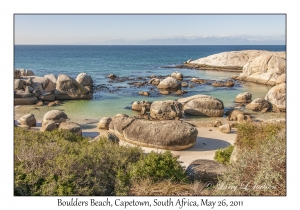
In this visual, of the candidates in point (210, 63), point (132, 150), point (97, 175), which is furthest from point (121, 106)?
point (210, 63)

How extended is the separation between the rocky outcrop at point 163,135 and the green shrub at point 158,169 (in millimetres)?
6693

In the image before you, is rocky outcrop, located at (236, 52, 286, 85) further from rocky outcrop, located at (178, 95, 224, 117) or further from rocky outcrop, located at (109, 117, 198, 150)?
rocky outcrop, located at (109, 117, 198, 150)

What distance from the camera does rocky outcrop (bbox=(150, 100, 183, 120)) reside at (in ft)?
80.7

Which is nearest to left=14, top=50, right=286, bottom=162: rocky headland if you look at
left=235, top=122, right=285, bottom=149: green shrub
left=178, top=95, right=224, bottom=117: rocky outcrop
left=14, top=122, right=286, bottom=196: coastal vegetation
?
left=178, top=95, right=224, bottom=117: rocky outcrop

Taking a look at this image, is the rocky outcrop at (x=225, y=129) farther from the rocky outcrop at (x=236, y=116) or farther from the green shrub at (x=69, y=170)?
the green shrub at (x=69, y=170)

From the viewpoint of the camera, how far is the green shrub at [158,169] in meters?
9.22

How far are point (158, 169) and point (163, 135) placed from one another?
7420 millimetres

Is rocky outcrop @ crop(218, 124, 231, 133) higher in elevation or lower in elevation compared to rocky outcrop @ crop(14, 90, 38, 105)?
lower

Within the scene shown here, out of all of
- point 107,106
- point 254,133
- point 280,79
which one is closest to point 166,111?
point 107,106

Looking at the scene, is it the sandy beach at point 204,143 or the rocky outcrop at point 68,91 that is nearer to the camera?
the sandy beach at point 204,143

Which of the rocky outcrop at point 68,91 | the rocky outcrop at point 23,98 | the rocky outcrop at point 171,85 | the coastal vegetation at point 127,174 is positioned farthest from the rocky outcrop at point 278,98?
the rocky outcrop at point 23,98

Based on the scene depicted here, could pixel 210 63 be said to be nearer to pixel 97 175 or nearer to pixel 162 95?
pixel 162 95

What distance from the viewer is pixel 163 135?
55.6 feet

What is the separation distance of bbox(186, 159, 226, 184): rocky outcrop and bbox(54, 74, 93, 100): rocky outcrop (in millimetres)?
23806
